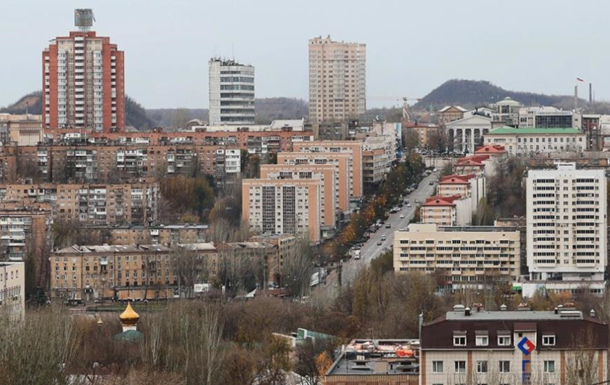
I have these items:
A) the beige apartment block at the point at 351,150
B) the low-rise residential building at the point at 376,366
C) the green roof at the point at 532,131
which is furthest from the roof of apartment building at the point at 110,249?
the green roof at the point at 532,131

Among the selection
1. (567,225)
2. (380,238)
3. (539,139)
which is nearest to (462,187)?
(380,238)

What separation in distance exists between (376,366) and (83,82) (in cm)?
4884

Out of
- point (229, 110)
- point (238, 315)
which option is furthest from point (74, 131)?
point (238, 315)

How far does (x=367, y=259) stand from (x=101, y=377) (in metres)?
24.7

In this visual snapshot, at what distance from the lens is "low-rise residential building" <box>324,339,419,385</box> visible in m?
25.2

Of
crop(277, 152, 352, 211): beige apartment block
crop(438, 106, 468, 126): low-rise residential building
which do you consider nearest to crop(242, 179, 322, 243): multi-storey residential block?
crop(277, 152, 352, 211): beige apartment block

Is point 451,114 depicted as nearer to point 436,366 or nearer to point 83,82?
point 83,82

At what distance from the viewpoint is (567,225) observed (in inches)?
2052

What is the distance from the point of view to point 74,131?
233 ft

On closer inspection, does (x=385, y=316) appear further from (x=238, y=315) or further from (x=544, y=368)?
(x=544, y=368)

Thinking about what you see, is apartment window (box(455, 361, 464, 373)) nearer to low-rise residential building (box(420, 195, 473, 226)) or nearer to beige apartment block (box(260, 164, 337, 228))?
low-rise residential building (box(420, 195, 473, 226))

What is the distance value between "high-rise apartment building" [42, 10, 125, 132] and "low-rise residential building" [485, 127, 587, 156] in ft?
37.0

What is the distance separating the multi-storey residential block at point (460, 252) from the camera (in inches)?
2007

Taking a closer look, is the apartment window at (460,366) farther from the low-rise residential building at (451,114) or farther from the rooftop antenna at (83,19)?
the low-rise residential building at (451,114)
